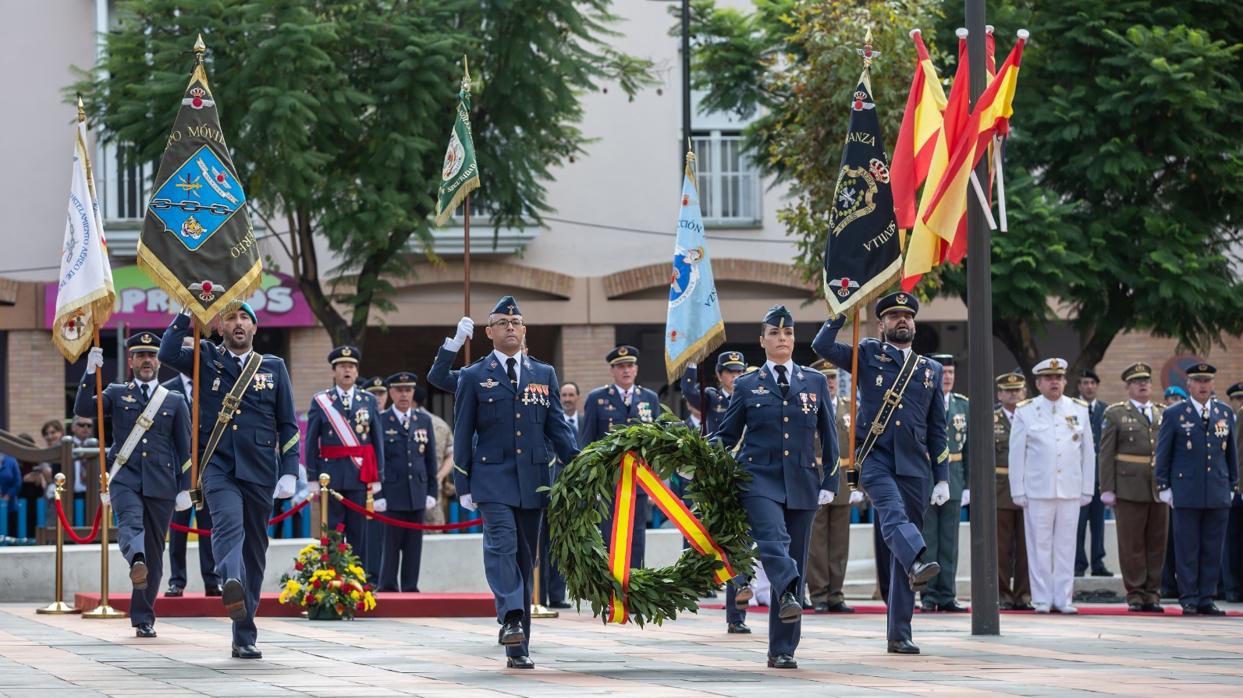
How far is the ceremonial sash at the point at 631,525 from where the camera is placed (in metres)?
10.9

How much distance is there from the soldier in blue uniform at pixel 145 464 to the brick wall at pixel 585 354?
16.9m

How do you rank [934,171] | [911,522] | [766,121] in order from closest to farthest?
[911,522] < [934,171] < [766,121]

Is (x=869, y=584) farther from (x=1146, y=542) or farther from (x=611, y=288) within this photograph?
(x=611, y=288)

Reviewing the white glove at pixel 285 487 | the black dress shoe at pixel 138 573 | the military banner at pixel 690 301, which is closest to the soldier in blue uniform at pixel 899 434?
the military banner at pixel 690 301

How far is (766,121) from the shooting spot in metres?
26.4

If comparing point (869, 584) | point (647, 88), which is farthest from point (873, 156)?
point (647, 88)

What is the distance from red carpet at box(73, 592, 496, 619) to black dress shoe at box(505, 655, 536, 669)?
15.8 ft

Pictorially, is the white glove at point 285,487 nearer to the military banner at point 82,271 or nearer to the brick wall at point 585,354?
the military banner at point 82,271

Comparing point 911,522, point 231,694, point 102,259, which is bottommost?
point 231,694

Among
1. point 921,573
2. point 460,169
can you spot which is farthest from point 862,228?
point 460,169

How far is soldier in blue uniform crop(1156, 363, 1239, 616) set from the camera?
16.6m

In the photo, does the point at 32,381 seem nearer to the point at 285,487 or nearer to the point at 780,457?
the point at 285,487

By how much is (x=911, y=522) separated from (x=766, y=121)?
15.2 meters

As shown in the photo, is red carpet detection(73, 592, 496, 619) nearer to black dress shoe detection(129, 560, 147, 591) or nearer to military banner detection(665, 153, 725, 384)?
military banner detection(665, 153, 725, 384)
